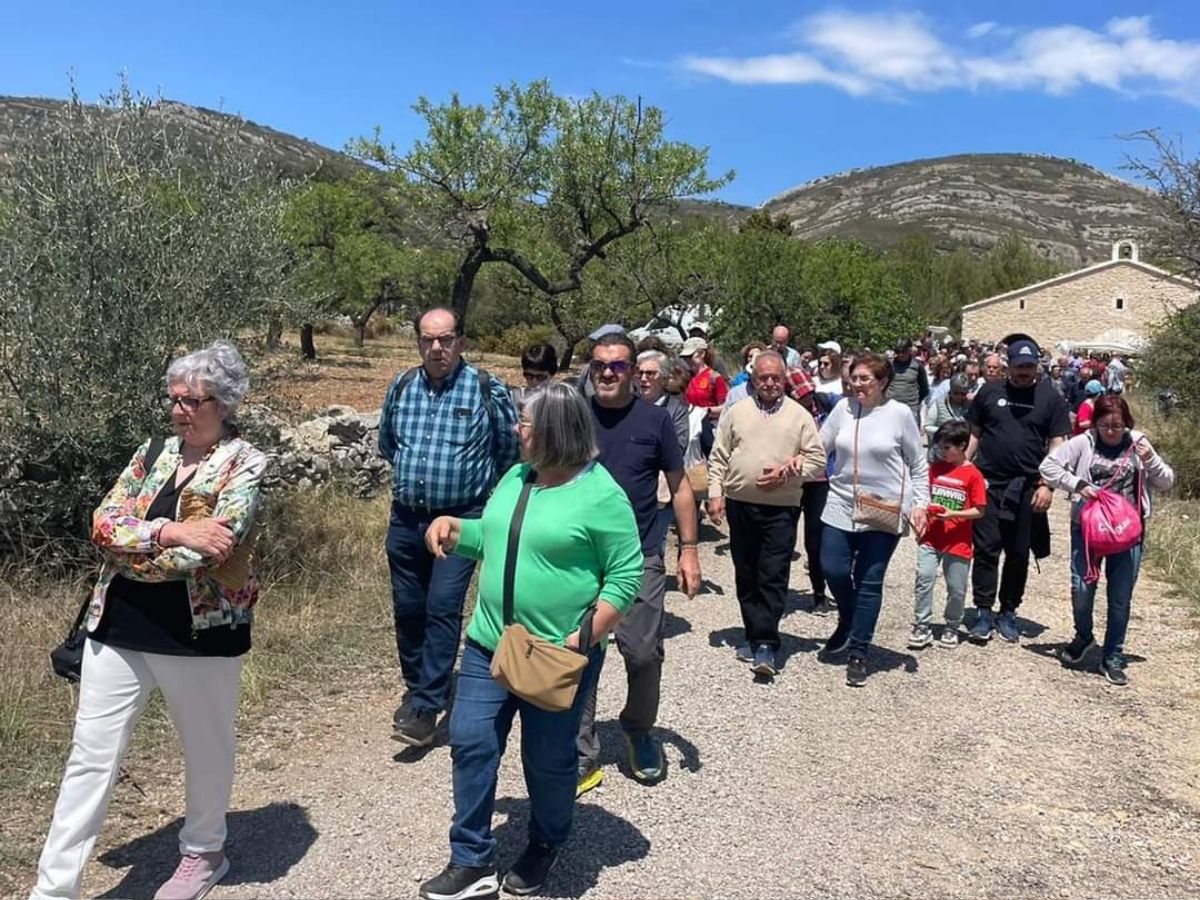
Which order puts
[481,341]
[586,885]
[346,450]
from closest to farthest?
[586,885] < [346,450] < [481,341]

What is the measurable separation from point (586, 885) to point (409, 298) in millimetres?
32764

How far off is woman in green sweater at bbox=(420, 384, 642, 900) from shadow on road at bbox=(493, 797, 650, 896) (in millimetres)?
256

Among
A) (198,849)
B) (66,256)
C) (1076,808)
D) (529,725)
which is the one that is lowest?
(1076,808)

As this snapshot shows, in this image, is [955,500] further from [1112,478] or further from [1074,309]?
[1074,309]

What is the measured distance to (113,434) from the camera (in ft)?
21.0

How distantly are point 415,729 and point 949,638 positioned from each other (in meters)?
3.75

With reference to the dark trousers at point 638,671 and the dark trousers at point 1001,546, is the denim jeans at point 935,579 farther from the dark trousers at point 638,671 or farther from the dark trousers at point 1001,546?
the dark trousers at point 638,671

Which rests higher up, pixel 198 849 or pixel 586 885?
pixel 198 849

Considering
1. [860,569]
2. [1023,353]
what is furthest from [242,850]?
[1023,353]

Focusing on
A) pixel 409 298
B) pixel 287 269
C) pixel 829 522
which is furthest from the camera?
pixel 409 298

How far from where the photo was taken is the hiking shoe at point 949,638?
631cm

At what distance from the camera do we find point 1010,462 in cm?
630

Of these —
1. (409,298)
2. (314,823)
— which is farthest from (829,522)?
(409,298)

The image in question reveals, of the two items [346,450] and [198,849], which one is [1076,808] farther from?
[346,450]
